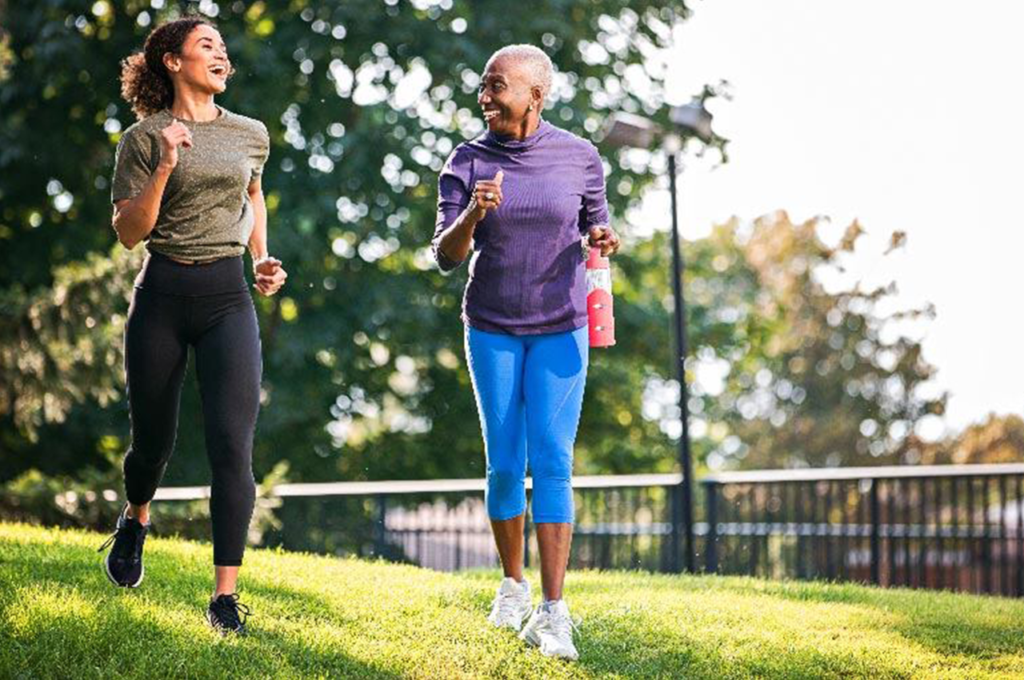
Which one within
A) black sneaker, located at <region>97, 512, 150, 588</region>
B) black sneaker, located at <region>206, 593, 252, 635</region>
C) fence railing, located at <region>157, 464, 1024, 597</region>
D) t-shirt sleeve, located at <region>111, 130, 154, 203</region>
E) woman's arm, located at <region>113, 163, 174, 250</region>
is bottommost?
fence railing, located at <region>157, 464, 1024, 597</region>

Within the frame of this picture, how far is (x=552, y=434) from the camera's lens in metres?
6.09

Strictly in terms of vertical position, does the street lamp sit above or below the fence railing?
above

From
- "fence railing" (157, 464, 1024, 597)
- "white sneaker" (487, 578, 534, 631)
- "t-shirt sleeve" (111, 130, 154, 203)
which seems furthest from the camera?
"fence railing" (157, 464, 1024, 597)

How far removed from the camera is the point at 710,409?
28.8 metres

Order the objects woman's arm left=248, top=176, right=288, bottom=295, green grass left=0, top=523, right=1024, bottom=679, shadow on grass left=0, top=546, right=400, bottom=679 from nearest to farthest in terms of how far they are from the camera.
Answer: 1. shadow on grass left=0, top=546, right=400, bottom=679
2. green grass left=0, top=523, right=1024, bottom=679
3. woman's arm left=248, top=176, right=288, bottom=295

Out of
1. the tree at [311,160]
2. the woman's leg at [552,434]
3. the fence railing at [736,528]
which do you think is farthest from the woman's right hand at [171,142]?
the tree at [311,160]

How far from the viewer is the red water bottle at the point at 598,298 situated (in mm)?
6363

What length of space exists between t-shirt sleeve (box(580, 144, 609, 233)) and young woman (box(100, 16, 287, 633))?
1.26 metres

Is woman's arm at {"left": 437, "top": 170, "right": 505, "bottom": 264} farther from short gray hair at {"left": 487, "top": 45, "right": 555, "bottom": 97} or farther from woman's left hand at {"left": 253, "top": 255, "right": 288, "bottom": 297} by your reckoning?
woman's left hand at {"left": 253, "top": 255, "right": 288, "bottom": 297}

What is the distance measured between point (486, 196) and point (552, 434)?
3.14 feet

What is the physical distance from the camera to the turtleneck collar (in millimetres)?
6176

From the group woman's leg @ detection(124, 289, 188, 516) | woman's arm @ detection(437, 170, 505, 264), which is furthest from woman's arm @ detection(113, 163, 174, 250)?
woman's arm @ detection(437, 170, 505, 264)

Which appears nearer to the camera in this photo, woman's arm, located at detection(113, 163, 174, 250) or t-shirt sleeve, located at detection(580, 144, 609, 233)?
woman's arm, located at detection(113, 163, 174, 250)

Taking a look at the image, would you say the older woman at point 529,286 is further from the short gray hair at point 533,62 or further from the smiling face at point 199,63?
the smiling face at point 199,63
